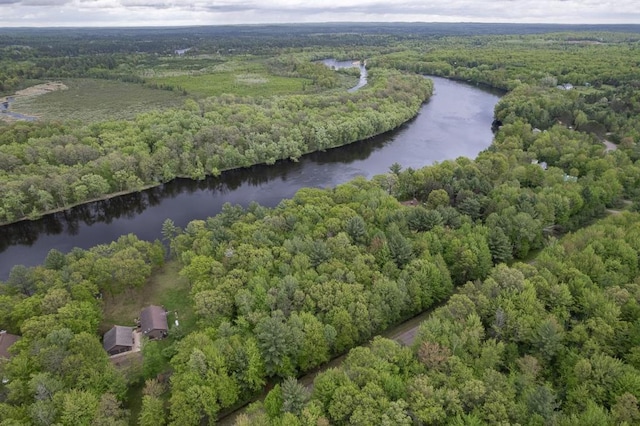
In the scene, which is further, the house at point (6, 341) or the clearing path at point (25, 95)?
the clearing path at point (25, 95)

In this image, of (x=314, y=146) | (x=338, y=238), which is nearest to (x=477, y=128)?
(x=314, y=146)

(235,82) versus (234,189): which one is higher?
(235,82)

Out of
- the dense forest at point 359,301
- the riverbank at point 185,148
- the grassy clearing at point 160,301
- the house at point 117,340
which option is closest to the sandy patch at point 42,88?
the riverbank at point 185,148

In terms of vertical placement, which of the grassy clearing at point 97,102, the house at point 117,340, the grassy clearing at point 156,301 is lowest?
the grassy clearing at point 156,301

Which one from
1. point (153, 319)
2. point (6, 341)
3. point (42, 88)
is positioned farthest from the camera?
point (42, 88)

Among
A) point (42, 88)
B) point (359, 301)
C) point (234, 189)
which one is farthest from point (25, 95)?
point (359, 301)

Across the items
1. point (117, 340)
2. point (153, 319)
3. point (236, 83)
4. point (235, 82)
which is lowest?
point (117, 340)

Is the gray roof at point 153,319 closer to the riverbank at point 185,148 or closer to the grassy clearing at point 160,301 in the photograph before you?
the grassy clearing at point 160,301

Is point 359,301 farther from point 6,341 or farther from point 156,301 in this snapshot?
point 6,341
